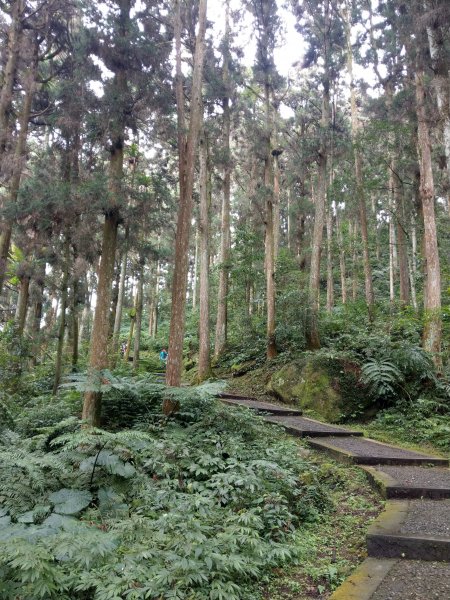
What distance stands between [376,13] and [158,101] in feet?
42.9

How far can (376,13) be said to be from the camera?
17.1m

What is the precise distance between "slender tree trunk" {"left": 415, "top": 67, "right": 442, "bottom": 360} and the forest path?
4.12 m

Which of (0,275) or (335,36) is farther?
(335,36)

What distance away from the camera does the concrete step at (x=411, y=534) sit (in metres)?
3.53

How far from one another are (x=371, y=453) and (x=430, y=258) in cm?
612

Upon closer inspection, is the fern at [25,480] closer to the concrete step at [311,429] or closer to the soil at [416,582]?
the soil at [416,582]

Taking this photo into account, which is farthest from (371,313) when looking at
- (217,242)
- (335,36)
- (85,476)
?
(217,242)

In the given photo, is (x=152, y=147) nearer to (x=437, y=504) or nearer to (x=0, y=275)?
(x=0, y=275)

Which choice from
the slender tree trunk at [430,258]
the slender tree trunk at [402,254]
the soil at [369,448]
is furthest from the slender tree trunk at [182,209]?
the slender tree trunk at [402,254]

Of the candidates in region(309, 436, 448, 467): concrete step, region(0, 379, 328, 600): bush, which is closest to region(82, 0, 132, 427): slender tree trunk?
region(0, 379, 328, 600): bush

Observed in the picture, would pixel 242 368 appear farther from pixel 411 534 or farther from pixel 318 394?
pixel 411 534

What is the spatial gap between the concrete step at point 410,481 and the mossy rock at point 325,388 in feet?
12.8

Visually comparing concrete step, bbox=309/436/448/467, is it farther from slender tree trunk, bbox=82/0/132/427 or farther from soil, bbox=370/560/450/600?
slender tree trunk, bbox=82/0/132/427

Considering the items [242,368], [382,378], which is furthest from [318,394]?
[242,368]
